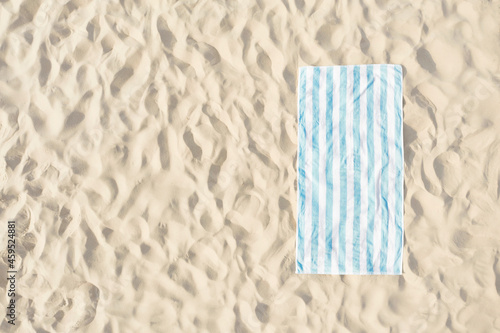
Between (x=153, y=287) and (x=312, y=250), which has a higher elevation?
(x=312, y=250)

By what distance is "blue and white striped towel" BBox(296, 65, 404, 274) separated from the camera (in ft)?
4.01

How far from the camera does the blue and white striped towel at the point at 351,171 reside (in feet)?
4.01

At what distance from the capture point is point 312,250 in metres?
1.23

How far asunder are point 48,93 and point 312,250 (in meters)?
0.78

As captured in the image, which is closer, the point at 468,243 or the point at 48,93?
the point at 468,243

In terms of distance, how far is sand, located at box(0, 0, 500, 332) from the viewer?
1.21 metres

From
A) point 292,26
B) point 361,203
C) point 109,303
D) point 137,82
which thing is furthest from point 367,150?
point 109,303

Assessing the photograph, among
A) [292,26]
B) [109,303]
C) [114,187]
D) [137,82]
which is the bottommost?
[109,303]

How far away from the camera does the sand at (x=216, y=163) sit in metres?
1.21

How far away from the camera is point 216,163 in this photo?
1.27 metres

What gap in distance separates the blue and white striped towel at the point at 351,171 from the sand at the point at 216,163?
30 millimetres

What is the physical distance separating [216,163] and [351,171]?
0.33 metres

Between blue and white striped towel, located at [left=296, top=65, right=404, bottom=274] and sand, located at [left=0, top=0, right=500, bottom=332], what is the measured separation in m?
0.03

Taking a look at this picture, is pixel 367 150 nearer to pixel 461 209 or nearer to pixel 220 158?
pixel 461 209
